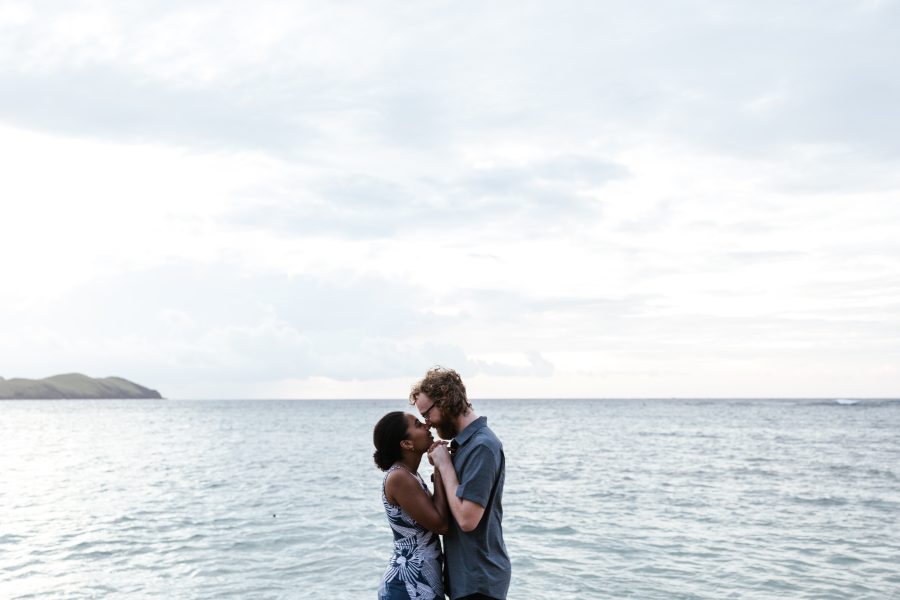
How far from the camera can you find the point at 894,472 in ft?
109

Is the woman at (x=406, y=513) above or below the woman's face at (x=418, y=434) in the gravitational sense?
below

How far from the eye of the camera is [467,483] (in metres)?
4.63

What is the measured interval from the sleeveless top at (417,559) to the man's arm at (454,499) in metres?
0.38

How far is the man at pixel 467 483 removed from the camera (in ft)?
15.2

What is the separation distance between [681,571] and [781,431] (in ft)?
194

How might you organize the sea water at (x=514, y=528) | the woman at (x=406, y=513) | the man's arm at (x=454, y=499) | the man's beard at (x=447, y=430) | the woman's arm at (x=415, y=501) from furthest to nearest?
the sea water at (x=514, y=528), the woman at (x=406, y=513), the woman's arm at (x=415, y=501), the man's beard at (x=447, y=430), the man's arm at (x=454, y=499)

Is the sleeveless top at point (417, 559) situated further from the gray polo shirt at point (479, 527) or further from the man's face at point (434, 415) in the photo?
the man's face at point (434, 415)

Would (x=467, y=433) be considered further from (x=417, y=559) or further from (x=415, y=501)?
(x=417, y=559)

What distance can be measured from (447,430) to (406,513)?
2.26ft

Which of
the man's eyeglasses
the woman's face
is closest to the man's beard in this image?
the man's eyeglasses

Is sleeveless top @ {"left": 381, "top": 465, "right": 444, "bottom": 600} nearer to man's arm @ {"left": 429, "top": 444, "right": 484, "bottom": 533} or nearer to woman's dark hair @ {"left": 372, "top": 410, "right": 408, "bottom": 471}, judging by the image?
woman's dark hair @ {"left": 372, "top": 410, "right": 408, "bottom": 471}

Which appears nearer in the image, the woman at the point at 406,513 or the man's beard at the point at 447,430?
the man's beard at the point at 447,430

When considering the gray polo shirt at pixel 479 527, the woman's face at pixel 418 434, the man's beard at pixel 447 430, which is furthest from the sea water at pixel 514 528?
the man's beard at pixel 447 430

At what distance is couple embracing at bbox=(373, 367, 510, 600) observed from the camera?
184 inches
